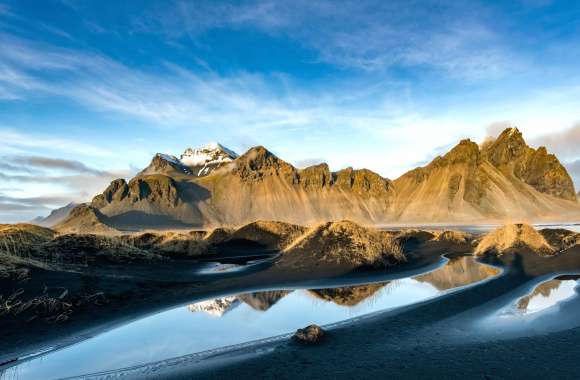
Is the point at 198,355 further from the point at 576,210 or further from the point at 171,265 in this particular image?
the point at 576,210

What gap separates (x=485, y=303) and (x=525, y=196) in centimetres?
20959

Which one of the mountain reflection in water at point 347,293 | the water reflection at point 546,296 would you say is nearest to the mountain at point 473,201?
the mountain reflection in water at point 347,293

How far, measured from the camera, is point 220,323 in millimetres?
10164

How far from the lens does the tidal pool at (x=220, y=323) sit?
752cm

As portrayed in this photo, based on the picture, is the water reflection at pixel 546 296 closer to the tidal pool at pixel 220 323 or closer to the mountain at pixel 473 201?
the tidal pool at pixel 220 323

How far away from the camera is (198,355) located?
7.64m

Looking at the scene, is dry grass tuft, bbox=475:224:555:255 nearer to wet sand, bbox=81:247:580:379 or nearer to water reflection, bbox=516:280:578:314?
water reflection, bbox=516:280:578:314

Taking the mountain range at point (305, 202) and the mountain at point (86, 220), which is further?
the mountain range at point (305, 202)

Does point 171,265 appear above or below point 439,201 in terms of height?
below

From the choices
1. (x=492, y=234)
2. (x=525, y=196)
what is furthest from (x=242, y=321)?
(x=525, y=196)

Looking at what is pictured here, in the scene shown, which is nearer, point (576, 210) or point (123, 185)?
point (123, 185)

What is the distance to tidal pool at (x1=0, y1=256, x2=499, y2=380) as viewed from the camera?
7.52m

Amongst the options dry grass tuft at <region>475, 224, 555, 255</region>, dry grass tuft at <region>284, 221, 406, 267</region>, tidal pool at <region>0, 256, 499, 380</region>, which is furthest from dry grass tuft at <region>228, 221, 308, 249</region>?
→ tidal pool at <region>0, 256, 499, 380</region>

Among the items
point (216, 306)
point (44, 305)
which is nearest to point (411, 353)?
point (216, 306)
